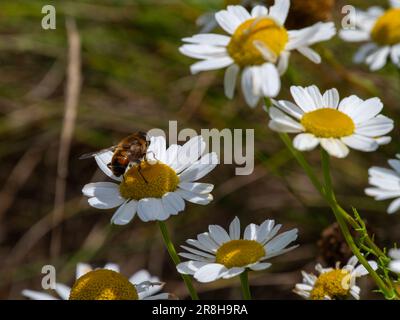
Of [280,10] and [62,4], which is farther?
[62,4]

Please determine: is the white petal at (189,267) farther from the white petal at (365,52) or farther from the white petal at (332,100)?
the white petal at (365,52)

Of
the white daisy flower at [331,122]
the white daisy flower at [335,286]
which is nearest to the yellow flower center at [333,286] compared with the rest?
the white daisy flower at [335,286]

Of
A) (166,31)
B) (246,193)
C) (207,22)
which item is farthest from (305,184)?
(207,22)

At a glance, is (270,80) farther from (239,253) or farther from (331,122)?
(239,253)

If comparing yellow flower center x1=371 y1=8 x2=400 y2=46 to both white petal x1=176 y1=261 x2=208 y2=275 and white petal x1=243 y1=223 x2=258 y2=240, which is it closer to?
white petal x1=243 y1=223 x2=258 y2=240

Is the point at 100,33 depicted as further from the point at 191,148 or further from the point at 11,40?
the point at 191,148

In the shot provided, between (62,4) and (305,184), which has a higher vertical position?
(62,4)

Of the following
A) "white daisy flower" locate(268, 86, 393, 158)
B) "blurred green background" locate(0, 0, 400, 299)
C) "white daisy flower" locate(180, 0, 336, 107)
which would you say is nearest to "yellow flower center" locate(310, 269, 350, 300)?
"white daisy flower" locate(268, 86, 393, 158)
